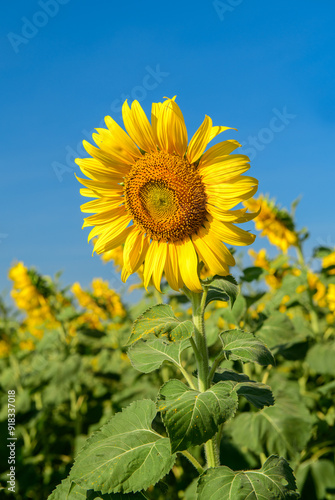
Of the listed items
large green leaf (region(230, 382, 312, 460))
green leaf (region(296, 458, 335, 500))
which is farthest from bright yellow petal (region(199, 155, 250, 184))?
green leaf (region(296, 458, 335, 500))

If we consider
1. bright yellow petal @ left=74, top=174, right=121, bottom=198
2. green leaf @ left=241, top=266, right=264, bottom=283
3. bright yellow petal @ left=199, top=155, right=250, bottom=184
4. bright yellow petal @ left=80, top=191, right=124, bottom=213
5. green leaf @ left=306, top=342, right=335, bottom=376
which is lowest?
green leaf @ left=306, top=342, right=335, bottom=376

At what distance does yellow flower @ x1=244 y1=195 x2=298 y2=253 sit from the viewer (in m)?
4.46

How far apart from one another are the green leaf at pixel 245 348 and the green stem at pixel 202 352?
8cm

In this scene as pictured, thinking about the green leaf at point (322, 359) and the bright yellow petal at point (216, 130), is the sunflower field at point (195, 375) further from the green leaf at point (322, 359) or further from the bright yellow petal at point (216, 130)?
the bright yellow petal at point (216, 130)

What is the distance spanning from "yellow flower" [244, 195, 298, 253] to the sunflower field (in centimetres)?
1

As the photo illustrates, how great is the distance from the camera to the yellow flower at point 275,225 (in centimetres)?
446

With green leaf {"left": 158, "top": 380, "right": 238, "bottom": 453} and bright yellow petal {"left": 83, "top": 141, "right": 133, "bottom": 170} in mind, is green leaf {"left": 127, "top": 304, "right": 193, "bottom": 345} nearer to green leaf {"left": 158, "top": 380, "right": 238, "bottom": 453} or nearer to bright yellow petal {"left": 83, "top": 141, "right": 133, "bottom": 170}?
green leaf {"left": 158, "top": 380, "right": 238, "bottom": 453}

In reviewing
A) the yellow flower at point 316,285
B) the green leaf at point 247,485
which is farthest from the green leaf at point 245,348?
the yellow flower at point 316,285

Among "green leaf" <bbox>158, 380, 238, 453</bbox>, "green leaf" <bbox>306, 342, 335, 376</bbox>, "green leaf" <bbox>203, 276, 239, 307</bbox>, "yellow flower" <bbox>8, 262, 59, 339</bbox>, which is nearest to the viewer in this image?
"green leaf" <bbox>158, 380, 238, 453</bbox>

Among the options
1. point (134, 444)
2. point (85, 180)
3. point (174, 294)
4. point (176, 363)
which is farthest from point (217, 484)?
point (174, 294)

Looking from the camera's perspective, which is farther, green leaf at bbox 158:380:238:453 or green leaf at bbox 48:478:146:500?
green leaf at bbox 48:478:146:500

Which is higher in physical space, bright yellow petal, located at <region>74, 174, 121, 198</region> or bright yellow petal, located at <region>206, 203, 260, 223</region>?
bright yellow petal, located at <region>74, 174, 121, 198</region>

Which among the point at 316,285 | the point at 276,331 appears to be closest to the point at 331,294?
the point at 316,285

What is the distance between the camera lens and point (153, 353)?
6.02 ft
